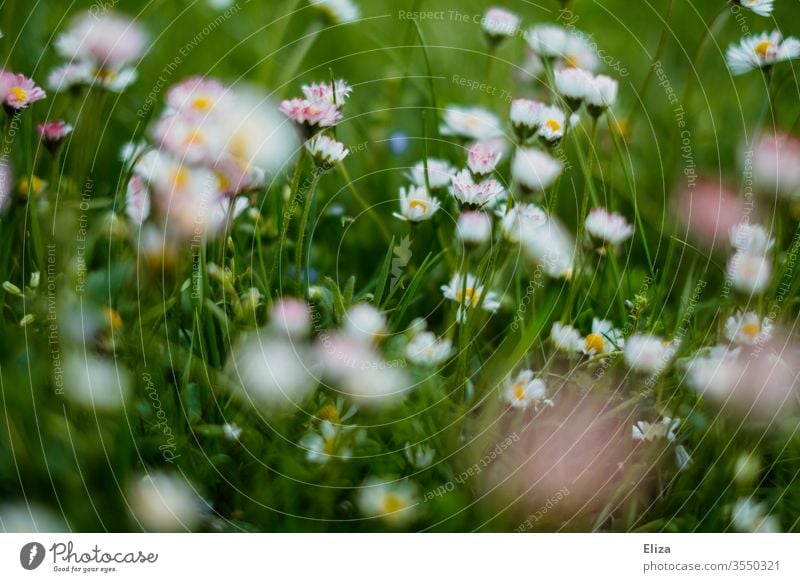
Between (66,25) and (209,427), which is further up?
(66,25)

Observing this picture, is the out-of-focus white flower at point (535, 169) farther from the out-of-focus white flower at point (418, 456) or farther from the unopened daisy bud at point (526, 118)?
the out-of-focus white flower at point (418, 456)

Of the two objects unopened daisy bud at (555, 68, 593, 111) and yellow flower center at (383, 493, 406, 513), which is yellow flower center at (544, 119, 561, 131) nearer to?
unopened daisy bud at (555, 68, 593, 111)

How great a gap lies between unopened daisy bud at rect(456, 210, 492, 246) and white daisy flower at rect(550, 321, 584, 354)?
7cm

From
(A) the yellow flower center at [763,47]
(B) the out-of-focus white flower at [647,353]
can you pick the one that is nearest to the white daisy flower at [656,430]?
(B) the out-of-focus white flower at [647,353]

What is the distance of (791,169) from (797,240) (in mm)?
44

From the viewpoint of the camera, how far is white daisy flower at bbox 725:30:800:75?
1.89 ft

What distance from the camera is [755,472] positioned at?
21.3 inches

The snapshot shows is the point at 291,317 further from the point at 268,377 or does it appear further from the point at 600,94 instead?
the point at 600,94

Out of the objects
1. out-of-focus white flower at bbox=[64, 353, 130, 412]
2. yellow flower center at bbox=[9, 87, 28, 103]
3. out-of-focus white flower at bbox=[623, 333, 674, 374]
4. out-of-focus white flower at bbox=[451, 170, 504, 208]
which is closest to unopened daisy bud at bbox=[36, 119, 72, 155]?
yellow flower center at bbox=[9, 87, 28, 103]

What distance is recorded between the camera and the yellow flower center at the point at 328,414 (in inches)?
19.8

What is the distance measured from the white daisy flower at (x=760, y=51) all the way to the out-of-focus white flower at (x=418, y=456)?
31cm
